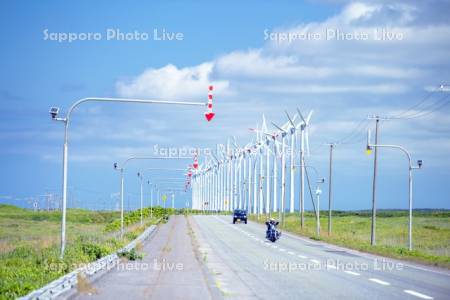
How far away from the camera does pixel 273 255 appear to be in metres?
33.2

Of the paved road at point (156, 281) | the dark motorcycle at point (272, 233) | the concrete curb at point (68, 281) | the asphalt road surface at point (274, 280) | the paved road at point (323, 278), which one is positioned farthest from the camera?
the dark motorcycle at point (272, 233)

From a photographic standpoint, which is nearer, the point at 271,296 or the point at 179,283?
the point at 271,296

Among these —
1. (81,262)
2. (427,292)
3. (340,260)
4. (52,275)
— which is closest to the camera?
(427,292)

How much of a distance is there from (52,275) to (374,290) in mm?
7792

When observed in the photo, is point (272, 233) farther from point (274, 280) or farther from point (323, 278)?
point (274, 280)

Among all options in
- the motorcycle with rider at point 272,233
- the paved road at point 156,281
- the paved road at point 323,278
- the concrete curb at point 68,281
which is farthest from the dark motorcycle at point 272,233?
the concrete curb at point 68,281

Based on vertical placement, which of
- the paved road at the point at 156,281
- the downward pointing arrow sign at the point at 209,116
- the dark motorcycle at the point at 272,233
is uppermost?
the downward pointing arrow sign at the point at 209,116

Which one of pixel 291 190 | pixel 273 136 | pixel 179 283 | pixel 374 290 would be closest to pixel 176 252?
pixel 179 283

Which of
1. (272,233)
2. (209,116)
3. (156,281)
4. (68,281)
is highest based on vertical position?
(209,116)

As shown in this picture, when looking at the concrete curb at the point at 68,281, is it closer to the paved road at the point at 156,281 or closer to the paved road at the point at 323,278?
the paved road at the point at 156,281

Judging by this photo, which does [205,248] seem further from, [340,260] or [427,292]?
[427,292]

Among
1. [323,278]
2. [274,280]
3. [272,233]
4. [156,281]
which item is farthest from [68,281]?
[272,233]

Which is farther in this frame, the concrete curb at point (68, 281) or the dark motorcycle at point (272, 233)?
the dark motorcycle at point (272, 233)

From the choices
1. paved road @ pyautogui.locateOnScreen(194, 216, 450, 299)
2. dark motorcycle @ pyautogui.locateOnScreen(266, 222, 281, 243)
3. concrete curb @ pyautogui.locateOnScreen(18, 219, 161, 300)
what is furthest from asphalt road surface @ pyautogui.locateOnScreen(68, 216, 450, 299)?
dark motorcycle @ pyautogui.locateOnScreen(266, 222, 281, 243)
